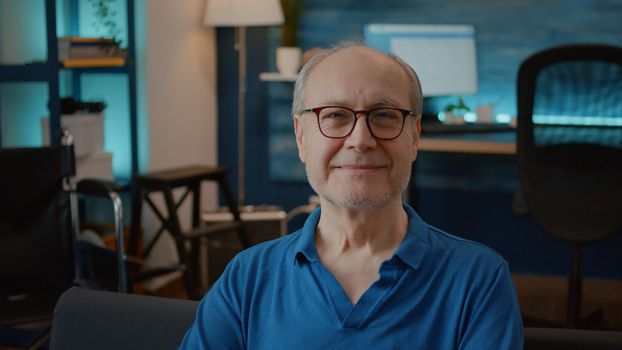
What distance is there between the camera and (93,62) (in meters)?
3.79

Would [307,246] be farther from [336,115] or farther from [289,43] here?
[289,43]

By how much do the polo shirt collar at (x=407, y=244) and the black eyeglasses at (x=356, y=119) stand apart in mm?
163

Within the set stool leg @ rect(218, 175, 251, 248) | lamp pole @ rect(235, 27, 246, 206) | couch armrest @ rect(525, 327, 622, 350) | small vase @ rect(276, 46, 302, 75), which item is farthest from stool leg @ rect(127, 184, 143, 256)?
couch armrest @ rect(525, 327, 622, 350)

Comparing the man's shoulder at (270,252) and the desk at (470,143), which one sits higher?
the desk at (470,143)

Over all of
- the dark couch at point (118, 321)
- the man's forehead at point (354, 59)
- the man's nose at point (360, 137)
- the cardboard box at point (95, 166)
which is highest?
the man's forehead at point (354, 59)

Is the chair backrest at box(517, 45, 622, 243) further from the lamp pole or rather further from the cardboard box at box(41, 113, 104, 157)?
the lamp pole

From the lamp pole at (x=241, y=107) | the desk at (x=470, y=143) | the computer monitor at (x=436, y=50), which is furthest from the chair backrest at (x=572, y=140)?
the lamp pole at (x=241, y=107)

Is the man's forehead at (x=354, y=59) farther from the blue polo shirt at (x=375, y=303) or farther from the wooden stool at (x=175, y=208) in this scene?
the wooden stool at (x=175, y=208)

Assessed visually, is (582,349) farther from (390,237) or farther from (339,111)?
(339,111)

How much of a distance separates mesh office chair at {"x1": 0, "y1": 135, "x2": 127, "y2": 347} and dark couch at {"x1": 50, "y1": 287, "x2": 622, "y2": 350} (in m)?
1.37

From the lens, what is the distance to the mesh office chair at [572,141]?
3.19 m

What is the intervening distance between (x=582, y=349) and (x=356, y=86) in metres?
0.56

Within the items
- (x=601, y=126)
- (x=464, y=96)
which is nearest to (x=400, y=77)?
(x=601, y=126)

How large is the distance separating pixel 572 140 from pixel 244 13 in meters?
1.94
